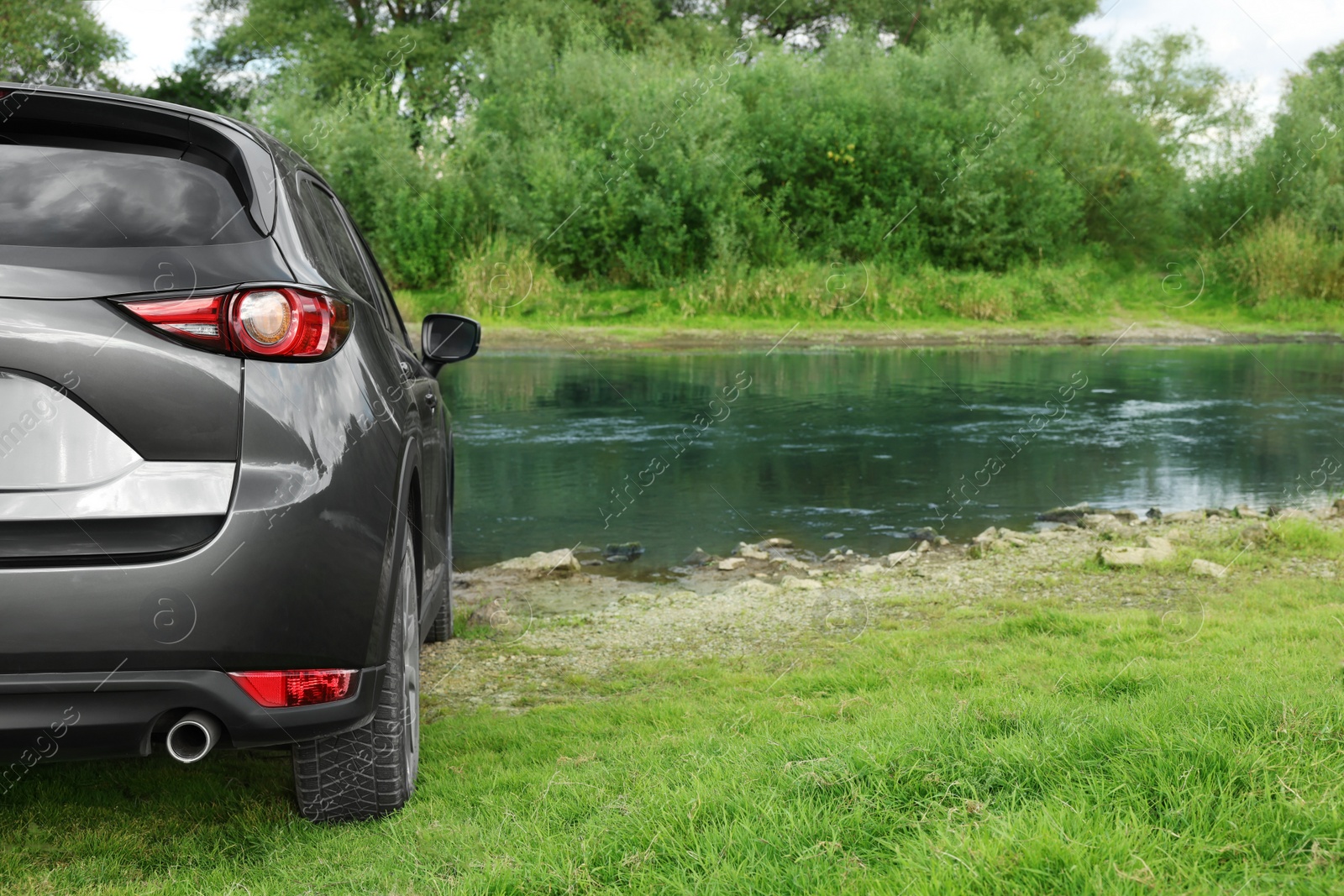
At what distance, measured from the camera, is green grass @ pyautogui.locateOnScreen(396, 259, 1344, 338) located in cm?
2900

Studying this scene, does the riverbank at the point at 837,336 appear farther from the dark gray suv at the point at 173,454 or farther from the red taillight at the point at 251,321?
the red taillight at the point at 251,321

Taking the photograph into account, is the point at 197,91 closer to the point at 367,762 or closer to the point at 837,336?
the point at 837,336

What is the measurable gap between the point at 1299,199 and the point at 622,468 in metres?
29.0

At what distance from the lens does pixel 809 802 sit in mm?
2420

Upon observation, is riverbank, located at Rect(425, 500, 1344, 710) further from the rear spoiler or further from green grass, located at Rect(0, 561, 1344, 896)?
the rear spoiler

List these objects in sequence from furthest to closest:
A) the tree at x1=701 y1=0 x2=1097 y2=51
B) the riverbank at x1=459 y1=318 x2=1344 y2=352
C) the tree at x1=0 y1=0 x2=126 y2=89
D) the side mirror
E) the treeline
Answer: the tree at x1=701 y1=0 x2=1097 y2=51 < the tree at x1=0 y1=0 x2=126 y2=89 < the treeline < the riverbank at x1=459 y1=318 x2=1344 y2=352 < the side mirror

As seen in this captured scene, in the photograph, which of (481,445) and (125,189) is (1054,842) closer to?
(125,189)

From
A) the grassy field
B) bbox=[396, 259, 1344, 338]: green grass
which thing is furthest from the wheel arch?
bbox=[396, 259, 1344, 338]: green grass

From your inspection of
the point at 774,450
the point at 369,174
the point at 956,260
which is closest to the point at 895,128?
the point at 956,260

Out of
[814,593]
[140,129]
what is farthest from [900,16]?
[140,129]

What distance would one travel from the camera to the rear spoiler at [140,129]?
256 cm

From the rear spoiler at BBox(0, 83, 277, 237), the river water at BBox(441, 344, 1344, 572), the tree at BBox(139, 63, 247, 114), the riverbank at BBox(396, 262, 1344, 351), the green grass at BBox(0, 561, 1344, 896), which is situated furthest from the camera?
the tree at BBox(139, 63, 247, 114)

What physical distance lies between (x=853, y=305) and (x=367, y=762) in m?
28.4

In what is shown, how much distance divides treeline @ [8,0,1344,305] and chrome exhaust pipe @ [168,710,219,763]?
90.0ft
